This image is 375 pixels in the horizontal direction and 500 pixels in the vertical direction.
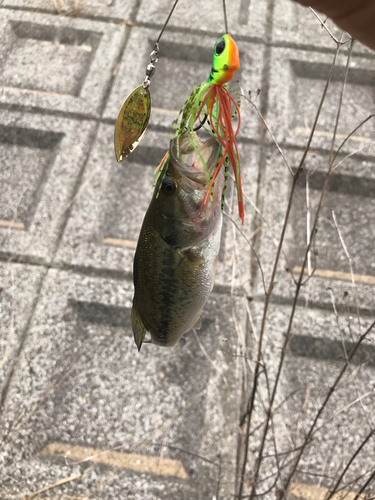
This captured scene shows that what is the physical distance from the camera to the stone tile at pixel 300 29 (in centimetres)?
311

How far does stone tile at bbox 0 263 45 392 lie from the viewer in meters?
1.98

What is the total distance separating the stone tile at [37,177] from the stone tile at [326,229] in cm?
111

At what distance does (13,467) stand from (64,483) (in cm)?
22

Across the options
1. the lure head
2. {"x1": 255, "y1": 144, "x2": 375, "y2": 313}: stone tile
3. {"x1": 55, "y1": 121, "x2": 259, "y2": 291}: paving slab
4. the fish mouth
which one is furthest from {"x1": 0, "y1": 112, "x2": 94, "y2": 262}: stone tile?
the lure head

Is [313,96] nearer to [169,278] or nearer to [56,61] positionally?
[56,61]

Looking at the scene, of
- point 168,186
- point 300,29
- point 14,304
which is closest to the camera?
point 168,186

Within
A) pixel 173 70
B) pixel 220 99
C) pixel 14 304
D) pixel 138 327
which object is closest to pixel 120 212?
pixel 14 304

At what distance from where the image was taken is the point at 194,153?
928mm

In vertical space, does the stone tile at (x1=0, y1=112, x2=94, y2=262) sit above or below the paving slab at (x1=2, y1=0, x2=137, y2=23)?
below

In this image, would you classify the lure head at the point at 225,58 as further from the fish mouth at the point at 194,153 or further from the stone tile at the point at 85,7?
the stone tile at the point at 85,7

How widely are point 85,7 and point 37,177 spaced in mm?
1624

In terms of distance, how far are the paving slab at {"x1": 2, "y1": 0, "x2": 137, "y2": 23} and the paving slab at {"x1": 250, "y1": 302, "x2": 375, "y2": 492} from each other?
2504 millimetres

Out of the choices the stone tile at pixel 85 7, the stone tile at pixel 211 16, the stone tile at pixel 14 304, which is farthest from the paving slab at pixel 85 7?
the stone tile at pixel 14 304

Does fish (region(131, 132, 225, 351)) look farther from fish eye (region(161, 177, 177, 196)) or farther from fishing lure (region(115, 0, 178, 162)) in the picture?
fishing lure (region(115, 0, 178, 162))
